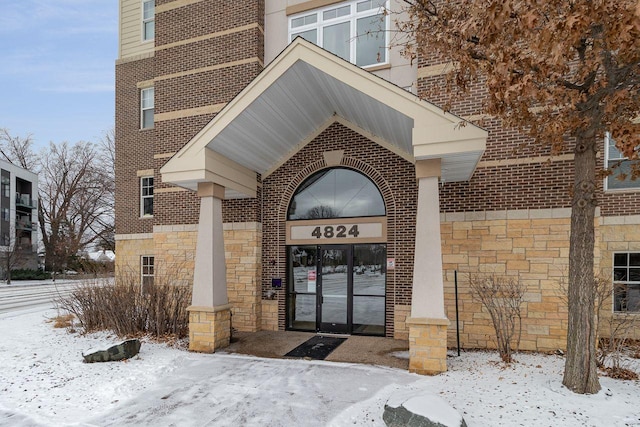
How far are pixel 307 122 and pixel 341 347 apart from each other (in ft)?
17.9

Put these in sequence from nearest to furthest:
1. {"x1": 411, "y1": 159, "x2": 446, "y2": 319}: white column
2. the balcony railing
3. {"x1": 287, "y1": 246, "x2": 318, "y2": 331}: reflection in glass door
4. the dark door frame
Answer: {"x1": 411, "y1": 159, "x2": 446, "y2": 319}: white column, the dark door frame, {"x1": 287, "y1": 246, "x2": 318, "y2": 331}: reflection in glass door, the balcony railing

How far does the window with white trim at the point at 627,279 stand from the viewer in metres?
8.36

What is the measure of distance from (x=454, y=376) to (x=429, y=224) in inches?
103

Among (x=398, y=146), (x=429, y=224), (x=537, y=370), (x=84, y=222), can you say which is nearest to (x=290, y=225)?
(x=398, y=146)

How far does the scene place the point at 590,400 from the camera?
5172 mm

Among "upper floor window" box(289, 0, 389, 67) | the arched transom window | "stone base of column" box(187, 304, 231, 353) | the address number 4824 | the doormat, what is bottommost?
the doormat

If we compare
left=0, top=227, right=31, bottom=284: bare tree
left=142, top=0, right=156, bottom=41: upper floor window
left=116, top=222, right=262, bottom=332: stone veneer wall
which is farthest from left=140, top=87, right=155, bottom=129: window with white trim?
left=0, top=227, right=31, bottom=284: bare tree

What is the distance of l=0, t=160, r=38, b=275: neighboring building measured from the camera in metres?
41.5

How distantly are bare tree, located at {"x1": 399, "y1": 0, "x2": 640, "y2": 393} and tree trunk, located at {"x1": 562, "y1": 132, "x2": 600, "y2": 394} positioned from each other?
1cm

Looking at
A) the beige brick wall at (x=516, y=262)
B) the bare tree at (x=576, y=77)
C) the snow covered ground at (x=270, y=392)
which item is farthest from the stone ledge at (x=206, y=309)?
the bare tree at (x=576, y=77)

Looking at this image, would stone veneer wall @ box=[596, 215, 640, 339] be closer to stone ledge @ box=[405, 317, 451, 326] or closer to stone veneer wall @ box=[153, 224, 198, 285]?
stone ledge @ box=[405, 317, 451, 326]

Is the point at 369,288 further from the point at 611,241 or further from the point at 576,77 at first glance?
the point at 576,77

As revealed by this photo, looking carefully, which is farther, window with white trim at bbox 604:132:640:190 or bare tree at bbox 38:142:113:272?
bare tree at bbox 38:142:113:272

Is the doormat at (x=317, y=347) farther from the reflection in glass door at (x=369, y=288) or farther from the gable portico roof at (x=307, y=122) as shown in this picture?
the gable portico roof at (x=307, y=122)
